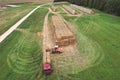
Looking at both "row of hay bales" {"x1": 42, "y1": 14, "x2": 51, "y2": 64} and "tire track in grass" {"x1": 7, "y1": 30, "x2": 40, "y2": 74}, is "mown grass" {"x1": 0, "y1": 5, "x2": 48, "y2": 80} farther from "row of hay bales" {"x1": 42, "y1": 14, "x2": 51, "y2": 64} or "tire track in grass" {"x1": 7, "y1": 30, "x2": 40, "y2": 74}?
"row of hay bales" {"x1": 42, "y1": 14, "x2": 51, "y2": 64}

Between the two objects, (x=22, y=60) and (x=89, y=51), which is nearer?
(x=22, y=60)

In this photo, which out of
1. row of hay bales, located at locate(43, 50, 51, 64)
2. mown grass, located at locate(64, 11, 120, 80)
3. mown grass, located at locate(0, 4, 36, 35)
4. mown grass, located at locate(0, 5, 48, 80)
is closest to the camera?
mown grass, located at locate(64, 11, 120, 80)

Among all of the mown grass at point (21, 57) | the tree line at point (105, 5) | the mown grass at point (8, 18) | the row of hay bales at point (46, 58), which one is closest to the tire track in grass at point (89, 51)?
the row of hay bales at point (46, 58)

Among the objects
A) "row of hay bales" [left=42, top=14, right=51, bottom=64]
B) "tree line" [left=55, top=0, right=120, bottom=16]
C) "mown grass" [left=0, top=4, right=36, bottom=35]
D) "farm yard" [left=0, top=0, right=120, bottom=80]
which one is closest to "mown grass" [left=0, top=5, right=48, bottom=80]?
"farm yard" [left=0, top=0, right=120, bottom=80]

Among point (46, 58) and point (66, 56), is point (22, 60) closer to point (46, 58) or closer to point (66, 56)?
point (46, 58)

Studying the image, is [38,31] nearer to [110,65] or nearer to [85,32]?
[85,32]

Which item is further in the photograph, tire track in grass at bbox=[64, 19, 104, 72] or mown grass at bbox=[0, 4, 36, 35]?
mown grass at bbox=[0, 4, 36, 35]

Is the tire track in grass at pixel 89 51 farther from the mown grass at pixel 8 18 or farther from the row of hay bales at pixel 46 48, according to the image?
the mown grass at pixel 8 18

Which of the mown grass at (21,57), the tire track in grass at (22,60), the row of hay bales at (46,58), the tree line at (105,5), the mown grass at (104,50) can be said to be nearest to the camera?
the mown grass at (104,50)

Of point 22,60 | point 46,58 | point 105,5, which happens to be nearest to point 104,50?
point 46,58

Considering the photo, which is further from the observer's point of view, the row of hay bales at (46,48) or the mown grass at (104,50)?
the row of hay bales at (46,48)
